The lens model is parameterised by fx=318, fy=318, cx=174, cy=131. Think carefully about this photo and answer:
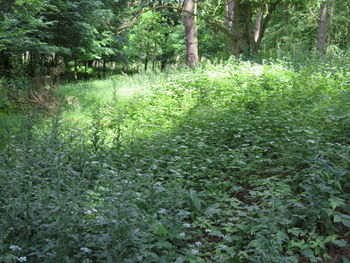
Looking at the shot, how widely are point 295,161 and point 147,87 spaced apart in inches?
241

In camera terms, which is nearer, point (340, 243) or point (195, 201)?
point (340, 243)

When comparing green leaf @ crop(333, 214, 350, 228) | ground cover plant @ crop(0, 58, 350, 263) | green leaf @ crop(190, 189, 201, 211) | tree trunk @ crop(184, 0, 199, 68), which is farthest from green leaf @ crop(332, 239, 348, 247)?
tree trunk @ crop(184, 0, 199, 68)

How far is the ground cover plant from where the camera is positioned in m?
2.59

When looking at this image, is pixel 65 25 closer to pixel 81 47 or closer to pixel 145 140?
pixel 81 47

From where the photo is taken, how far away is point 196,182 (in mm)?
4336

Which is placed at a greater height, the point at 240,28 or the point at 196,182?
the point at 240,28

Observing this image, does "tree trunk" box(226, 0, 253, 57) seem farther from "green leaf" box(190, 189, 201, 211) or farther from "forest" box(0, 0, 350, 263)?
"green leaf" box(190, 189, 201, 211)

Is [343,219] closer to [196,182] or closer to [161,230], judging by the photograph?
[161,230]

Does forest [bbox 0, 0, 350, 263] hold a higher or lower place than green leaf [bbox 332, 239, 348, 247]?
higher

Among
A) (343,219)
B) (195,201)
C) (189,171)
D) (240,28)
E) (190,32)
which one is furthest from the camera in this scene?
(190,32)

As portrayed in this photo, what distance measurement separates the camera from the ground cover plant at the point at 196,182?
8.48 ft

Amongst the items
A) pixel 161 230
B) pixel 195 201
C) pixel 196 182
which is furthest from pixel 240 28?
pixel 161 230

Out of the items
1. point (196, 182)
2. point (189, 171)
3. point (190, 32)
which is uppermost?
point (190, 32)

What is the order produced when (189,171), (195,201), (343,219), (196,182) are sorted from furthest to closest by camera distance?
(189,171), (196,182), (195,201), (343,219)
